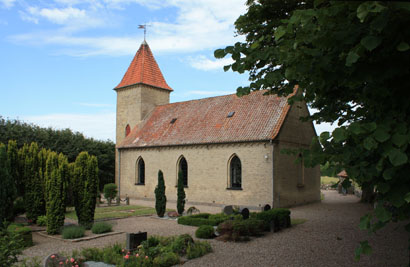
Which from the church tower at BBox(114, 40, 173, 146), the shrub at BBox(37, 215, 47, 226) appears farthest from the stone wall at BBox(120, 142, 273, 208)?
the shrub at BBox(37, 215, 47, 226)

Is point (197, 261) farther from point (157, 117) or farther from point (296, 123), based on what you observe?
point (157, 117)

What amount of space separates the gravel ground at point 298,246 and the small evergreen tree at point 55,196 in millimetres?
692

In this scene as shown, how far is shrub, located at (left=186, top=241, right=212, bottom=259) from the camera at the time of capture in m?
9.31

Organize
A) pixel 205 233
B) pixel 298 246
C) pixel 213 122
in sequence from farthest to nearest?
pixel 213 122, pixel 205 233, pixel 298 246

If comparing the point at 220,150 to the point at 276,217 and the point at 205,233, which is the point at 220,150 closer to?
the point at 276,217

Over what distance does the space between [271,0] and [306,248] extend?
7.72m

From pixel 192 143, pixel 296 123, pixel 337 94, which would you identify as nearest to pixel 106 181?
pixel 192 143

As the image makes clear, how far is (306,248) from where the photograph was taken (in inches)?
398

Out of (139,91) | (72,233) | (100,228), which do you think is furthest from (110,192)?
(72,233)

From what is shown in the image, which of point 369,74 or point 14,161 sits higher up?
point 369,74

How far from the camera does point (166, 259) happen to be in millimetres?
8555

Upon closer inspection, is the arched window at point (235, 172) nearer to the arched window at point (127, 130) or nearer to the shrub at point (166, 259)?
the shrub at point (166, 259)

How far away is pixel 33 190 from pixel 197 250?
907cm

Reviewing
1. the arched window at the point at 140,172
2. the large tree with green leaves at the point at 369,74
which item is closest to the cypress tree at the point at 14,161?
the arched window at the point at 140,172
